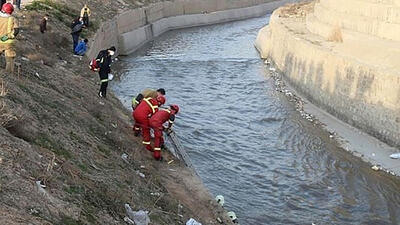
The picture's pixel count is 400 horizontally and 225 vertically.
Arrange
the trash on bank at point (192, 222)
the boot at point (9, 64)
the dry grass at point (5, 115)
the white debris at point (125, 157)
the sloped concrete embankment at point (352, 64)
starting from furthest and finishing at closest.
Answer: the sloped concrete embankment at point (352, 64), the boot at point (9, 64), the white debris at point (125, 157), the trash on bank at point (192, 222), the dry grass at point (5, 115)

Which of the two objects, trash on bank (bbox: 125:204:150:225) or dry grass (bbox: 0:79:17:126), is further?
dry grass (bbox: 0:79:17:126)

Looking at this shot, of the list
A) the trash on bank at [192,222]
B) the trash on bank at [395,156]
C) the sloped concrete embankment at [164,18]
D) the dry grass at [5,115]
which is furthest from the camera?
the sloped concrete embankment at [164,18]

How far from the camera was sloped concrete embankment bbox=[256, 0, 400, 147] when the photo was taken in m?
19.8

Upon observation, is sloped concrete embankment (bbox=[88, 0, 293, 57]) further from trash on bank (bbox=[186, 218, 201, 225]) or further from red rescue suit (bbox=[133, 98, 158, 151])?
trash on bank (bbox=[186, 218, 201, 225])

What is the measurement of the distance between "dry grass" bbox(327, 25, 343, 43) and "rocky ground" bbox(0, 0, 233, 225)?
11.5 m

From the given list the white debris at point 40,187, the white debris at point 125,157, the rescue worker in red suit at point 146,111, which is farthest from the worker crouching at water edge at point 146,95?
the white debris at point 40,187

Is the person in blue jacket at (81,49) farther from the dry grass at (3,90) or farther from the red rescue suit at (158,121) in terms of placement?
the dry grass at (3,90)

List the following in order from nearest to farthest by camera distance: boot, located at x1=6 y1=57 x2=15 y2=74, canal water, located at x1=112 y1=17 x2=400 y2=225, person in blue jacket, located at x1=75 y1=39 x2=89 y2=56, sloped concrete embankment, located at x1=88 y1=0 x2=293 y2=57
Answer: boot, located at x1=6 y1=57 x2=15 y2=74, canal water, located at x1=112 y1=17 x2=400 y2=225, person in blue jacket, located at x1=75 y1=39 x2=89 y2=56, sloped concrete embankment, located at x1=88 y1=0 x2=293 y2=57

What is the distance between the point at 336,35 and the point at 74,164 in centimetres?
1819

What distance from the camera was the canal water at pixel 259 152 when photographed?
15000mm

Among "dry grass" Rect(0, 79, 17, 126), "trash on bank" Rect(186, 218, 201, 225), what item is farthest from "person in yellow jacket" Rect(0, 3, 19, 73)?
"trash on bank" Rect(186, 218, 201, 225)

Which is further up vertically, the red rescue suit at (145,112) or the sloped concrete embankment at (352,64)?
the red rescue suit at (145,112)

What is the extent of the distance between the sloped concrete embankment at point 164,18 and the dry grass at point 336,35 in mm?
10532

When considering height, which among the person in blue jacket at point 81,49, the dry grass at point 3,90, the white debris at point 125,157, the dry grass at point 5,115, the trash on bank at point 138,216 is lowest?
the person in blue jacket at point 81,49
